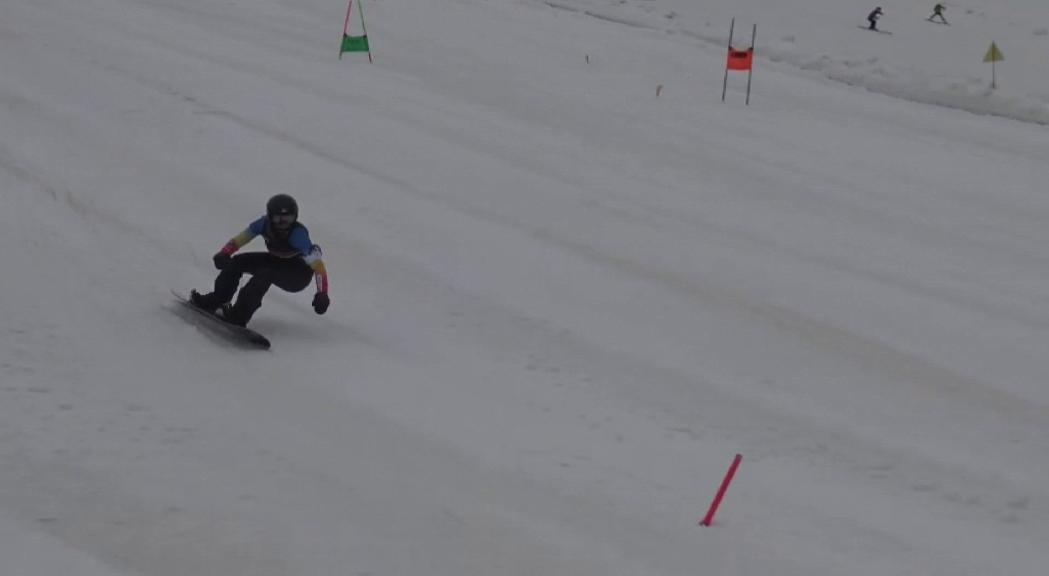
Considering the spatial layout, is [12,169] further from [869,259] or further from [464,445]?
[869,259]

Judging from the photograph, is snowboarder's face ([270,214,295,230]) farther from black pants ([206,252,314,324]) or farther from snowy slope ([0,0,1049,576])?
snowy slope ([0,0,1049,576])

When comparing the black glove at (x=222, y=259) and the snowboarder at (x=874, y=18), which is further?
the snowboarder at (x=874, y=18)

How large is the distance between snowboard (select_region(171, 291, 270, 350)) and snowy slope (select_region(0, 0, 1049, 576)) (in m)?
0.09

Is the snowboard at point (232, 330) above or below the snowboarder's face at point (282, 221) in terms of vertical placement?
below

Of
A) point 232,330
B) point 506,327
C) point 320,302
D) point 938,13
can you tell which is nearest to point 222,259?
point 232,330

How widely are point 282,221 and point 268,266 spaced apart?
0.42 metres

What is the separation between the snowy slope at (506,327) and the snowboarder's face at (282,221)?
2.84 ft

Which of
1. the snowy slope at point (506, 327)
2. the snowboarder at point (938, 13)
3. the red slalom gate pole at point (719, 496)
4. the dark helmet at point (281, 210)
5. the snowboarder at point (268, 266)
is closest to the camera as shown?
the snowy slope at point (506, 327)

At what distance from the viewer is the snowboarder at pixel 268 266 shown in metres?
9.28

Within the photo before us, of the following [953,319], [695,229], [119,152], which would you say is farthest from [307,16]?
[953,319]

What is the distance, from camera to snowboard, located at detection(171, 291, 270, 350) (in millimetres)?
9188

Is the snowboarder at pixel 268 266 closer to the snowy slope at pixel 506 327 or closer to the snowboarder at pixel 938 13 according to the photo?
the snowy slope at pixel 506 327

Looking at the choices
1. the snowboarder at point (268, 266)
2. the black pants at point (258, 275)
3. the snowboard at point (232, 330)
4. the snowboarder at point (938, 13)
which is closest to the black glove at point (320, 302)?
the snowboarder at point (268, 266)

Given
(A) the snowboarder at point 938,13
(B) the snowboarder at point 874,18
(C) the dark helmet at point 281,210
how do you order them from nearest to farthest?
(C) the dark helmet at point 281,210 < (B) the snowboarder at point 874,18 < (A) the snowboarder at point 938,13
